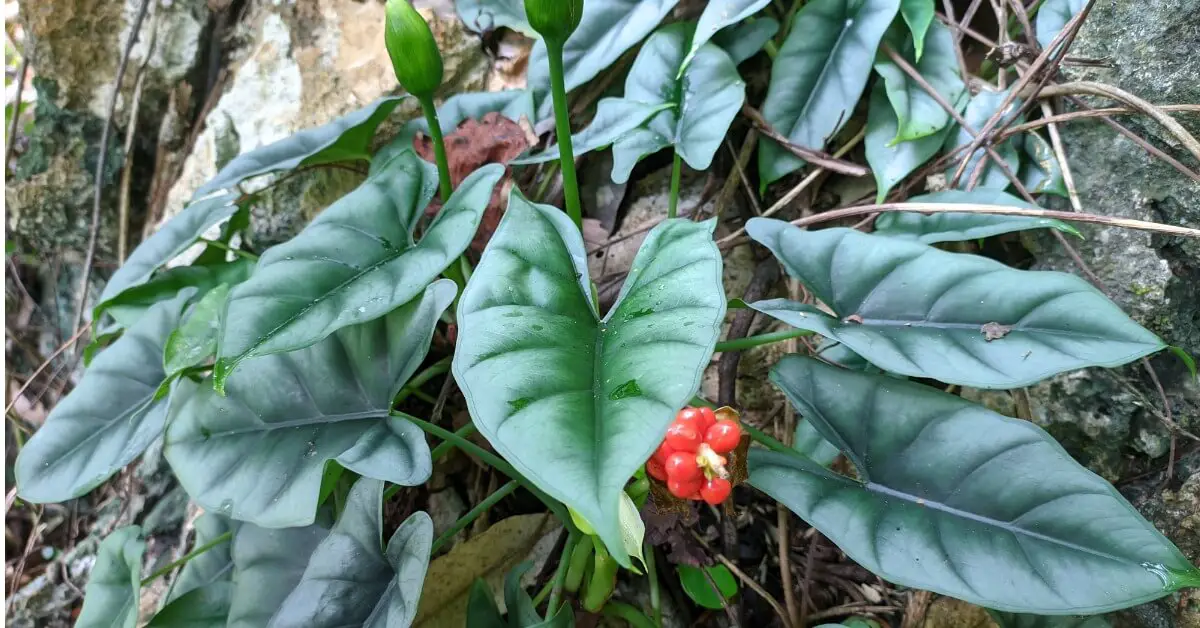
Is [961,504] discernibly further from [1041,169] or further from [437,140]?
[437,140]

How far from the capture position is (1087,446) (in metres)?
0.83

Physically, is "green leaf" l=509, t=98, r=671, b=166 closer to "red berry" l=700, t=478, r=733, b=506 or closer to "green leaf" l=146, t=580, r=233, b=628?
"red berry" l=700, t=478, r=733, b=506

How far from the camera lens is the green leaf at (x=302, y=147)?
109cm

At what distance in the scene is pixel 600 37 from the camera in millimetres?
1159

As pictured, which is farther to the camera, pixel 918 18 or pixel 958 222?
pixel 918 18

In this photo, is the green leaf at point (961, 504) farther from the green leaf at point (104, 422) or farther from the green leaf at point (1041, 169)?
the green leaf at point (104, 422)

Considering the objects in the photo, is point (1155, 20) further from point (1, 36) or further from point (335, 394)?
point (1, 36)

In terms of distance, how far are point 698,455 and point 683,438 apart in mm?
21

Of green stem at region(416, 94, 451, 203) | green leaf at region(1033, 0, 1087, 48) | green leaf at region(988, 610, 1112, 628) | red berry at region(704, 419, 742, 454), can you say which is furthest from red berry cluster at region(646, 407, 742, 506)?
green leaf at region(1033, 0, 1087, 48)

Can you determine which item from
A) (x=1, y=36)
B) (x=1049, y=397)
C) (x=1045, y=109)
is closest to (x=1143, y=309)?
(x=1049, y=397)

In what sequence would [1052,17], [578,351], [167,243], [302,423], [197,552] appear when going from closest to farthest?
[578,351]
[302,423]
[197,552]
[1052,17]
[167,243]

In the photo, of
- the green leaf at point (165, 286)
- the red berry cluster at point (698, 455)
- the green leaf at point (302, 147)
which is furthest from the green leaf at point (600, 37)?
the red berry cluster at point (698, 455)

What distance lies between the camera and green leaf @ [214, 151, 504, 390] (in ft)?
2.22

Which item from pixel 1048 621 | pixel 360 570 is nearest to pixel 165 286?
pixel 360 570
